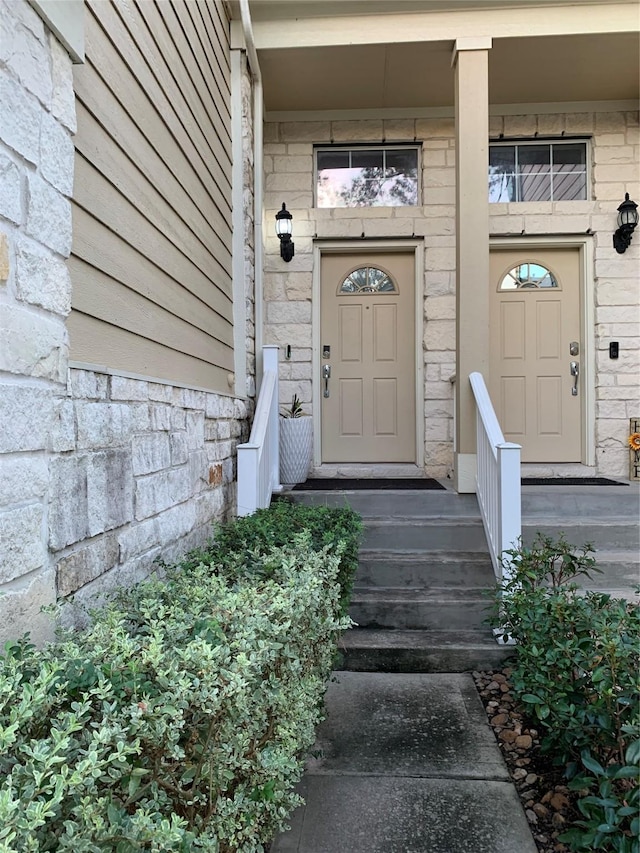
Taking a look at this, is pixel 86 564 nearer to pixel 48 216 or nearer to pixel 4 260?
pixel 4 260

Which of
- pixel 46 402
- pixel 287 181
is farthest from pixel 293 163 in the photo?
pixel 46 402

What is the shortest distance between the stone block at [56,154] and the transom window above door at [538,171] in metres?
4.03

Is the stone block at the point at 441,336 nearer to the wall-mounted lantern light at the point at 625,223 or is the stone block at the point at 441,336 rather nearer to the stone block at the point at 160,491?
the wall-mounted lantern light at the point at 625,223

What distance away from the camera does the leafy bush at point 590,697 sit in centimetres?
132

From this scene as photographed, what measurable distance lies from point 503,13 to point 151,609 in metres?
4.31

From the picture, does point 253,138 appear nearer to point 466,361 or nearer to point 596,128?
point 466,361

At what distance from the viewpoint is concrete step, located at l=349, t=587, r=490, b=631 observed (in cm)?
293

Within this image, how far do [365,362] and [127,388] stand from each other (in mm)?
3099

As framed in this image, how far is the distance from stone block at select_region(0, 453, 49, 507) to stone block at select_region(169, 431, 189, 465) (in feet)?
3.16

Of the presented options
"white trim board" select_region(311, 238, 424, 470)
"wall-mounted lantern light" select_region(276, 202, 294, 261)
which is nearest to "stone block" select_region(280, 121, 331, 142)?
"wall-mounted lantern light" select_region(276, 202, 294, 261)

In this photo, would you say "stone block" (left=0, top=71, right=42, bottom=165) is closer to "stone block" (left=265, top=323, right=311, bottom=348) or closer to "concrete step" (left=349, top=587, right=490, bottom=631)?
"concrete step" (left=349, top=587, right=490, bottom=631)

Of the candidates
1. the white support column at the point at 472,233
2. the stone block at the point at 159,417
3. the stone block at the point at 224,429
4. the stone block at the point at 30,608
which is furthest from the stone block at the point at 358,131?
the stone block at the point at 30,608

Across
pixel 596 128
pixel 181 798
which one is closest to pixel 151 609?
pixel 181 798

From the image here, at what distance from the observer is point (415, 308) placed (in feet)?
15.6
